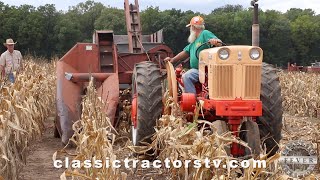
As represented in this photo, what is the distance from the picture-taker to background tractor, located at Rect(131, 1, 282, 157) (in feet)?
18.1

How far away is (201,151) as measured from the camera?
4.78 meters

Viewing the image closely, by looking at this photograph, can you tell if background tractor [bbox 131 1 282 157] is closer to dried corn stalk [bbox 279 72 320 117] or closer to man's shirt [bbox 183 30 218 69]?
man's shirt [bbox 183 30 218 69]

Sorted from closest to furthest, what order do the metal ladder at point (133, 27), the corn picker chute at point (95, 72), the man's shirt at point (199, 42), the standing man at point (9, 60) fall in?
the man's shirt at point (199, 42) → the corn picker chute at point (95, 72) → the metal ladder at point (133, 27) → the standing man at point (9, 60)

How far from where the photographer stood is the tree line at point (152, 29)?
123 ft

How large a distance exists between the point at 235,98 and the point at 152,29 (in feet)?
124

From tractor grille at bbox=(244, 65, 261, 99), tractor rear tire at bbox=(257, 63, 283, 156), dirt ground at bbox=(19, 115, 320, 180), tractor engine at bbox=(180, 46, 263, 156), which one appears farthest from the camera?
dirt ground at bbox=(19, 115, 320, 180)

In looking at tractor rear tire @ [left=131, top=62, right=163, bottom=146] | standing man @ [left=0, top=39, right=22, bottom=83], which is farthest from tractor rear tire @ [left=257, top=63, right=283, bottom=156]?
standing man @ [left=0, top=39, right=22, bottom=83]

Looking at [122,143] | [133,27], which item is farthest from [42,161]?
[133,27]

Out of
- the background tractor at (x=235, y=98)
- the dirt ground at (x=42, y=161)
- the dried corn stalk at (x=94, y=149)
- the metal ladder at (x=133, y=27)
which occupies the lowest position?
the dirt ground at (x=42, y=161)

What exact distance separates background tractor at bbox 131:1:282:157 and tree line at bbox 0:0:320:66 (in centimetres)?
2961

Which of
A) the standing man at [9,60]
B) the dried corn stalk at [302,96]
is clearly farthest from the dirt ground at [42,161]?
the dried corn stalk at [302,96]

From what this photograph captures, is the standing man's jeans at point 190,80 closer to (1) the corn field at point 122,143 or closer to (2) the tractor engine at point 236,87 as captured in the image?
(1) the corn field at point 122,143

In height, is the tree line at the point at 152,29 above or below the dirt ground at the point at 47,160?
above

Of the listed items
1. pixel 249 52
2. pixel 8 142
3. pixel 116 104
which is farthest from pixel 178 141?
pixel 116 104
